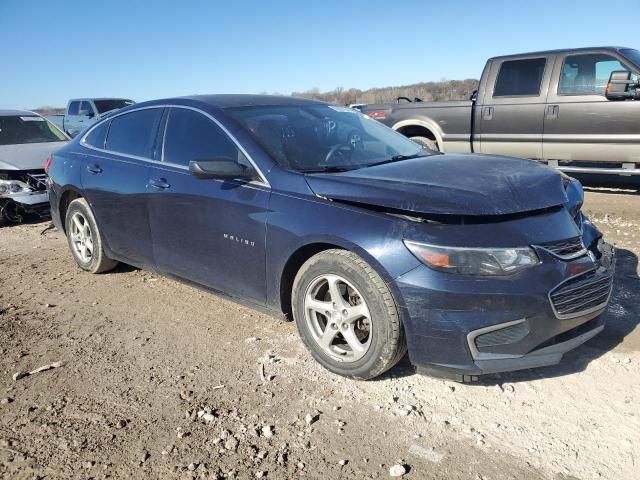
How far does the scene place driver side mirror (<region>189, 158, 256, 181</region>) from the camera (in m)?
3.46

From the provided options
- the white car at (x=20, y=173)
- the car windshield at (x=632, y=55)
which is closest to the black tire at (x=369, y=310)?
the white car at (x=20, y=173)

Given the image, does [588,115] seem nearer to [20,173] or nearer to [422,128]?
[422,128]

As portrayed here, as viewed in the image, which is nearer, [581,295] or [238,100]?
[581,295]

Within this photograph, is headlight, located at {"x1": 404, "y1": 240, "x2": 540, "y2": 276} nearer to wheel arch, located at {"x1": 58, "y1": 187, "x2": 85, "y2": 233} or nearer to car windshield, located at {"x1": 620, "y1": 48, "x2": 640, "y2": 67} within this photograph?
wheel arch, located at {"x1": 58, "y1": 187, "x2": 85, "y2": 233}

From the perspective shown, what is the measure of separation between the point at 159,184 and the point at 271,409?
2.01 meters

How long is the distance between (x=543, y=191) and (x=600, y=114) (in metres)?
5.34

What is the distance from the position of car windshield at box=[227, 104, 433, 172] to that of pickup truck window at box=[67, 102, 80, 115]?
16.3 metres

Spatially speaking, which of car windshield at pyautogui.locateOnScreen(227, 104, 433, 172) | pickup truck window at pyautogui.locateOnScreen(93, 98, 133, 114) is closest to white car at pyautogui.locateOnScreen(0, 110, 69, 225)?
car windshield at pyautogui.locateOnScreen(227, 104, 433, 172)

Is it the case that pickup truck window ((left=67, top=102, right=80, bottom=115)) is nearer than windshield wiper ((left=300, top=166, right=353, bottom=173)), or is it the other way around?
windshield wiper ((left=300, top=166, right=353, bottom=173))

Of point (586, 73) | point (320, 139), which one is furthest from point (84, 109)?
point (320, 139)

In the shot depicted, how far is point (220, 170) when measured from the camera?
3467 millimetres

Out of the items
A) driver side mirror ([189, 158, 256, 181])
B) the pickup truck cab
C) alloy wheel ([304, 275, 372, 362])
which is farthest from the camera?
the pickup truck cab

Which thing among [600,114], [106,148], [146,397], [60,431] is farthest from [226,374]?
[600,114]

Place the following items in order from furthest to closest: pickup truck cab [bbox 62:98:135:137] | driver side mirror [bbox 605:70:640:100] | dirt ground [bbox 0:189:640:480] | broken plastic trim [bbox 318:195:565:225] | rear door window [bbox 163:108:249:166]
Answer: pickup truck cab [bbox 62:98:135:137], driver side mirror [bbox 605:70:640:100], rear door window [bbox 163:108:249:166], broken plastic trim [bbox 318:195:565:225], dirt ground [bbox 0:189:640:480]
